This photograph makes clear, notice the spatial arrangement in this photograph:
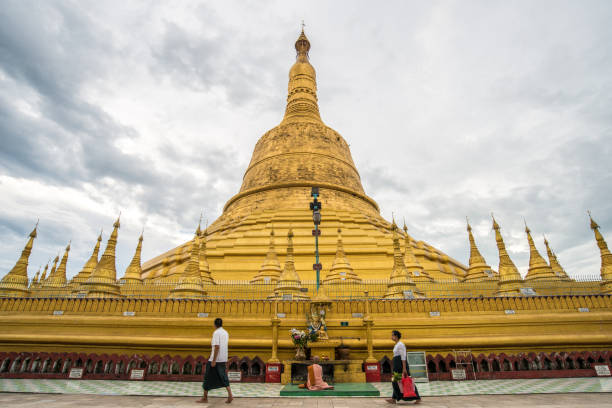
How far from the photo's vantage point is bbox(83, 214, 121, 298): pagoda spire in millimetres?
11328

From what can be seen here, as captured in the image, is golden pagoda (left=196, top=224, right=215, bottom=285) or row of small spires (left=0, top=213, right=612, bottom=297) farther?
golden pagoda (left=196, top=224, right=215, bottom=285)

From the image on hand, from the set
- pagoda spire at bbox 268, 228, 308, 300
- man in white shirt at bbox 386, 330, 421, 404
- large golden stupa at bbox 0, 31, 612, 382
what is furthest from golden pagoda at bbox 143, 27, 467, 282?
man in white shirt at bbox 386, 330, 421, 404

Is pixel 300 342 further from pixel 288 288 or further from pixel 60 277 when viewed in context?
pixel 60 277

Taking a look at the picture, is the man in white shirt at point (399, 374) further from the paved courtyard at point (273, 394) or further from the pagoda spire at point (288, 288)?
the pagoda spire at point (288, 288)

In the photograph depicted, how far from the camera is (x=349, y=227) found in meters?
18.6

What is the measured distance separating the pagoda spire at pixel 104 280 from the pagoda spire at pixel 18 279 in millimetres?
2309

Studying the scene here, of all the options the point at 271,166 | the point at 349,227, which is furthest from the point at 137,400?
the point at 271,166

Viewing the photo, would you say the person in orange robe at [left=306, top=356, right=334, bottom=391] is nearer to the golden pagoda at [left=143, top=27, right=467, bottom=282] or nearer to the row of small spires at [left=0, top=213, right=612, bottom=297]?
the row of small spires at [left=0, top=213, right=612, bottom=297]

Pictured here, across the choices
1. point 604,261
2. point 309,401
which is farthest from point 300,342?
point 604,261

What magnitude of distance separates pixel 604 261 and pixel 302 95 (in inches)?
918

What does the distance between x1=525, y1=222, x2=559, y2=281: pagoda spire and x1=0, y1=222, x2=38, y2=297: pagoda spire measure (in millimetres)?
19895

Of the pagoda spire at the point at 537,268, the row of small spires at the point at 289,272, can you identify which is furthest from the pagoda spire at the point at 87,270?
the pagoda spire at the point at 537,268

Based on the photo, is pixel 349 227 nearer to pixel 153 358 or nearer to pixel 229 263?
pixel 229 263

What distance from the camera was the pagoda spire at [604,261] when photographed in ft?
38.0
